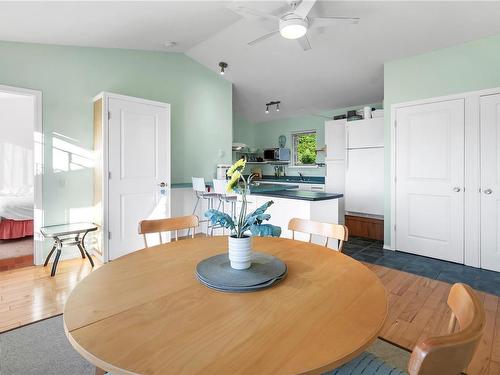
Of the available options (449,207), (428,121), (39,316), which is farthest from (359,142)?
(39,316)

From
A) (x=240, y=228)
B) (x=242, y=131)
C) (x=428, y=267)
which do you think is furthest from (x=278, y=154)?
(x=240, y=228)

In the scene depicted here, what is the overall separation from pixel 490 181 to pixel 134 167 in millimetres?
4298

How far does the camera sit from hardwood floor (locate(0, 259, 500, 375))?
1881 millimetres

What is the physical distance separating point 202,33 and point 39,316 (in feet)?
12.3

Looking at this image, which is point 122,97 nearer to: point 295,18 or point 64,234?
point 64,234

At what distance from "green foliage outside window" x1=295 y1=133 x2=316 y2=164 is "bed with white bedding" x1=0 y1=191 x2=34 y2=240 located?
5392 millimetres

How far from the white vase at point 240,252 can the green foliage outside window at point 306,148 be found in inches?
221

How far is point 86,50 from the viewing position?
142 inches

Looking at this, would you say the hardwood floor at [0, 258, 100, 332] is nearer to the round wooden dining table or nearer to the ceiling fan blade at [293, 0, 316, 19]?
the round wooden dining table

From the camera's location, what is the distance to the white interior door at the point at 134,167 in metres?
3.48

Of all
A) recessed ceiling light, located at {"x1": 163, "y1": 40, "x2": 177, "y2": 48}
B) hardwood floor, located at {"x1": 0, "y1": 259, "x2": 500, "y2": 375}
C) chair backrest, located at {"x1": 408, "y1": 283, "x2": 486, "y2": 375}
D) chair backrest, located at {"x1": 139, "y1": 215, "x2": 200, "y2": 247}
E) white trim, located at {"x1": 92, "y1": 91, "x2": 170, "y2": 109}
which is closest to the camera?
chair backrest, located at {"x1": 408, "y1": 283, "x2": 486, "y2": 375}

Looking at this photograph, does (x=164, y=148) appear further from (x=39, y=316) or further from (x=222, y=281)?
(x=222, y=281)

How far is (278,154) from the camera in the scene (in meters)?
6.87

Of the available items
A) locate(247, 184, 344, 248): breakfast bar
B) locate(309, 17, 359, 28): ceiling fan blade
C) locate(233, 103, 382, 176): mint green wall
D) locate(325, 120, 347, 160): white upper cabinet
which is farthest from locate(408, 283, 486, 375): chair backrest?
locate(233, 103, 382, 176): mint green wall
